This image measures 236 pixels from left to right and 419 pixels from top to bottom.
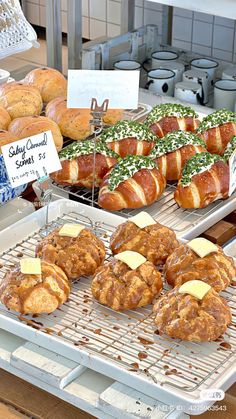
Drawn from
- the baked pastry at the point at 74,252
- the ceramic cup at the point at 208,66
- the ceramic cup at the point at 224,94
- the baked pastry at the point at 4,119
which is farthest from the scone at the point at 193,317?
the ceramic cup at the point at 208,66

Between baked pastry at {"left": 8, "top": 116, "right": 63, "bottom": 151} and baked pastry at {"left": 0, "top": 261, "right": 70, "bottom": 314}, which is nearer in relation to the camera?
baked pastry at {"left": 0, "top": 261, "right": 70, "bottom": 314}

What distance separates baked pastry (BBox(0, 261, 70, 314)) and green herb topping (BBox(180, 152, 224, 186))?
576 mm

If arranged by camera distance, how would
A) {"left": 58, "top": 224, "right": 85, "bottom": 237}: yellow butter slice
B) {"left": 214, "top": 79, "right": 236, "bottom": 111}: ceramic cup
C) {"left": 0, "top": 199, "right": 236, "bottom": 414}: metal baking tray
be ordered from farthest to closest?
{"left": 214, "top": 79, "right": 236, "bottom": 111}: ceramic cup → {"left": 58, "top": 224, "right": 85, "bottom": 237}: yellow butter slice → {"left": 0, "top": 199, "right": 236, "bottom": 414}: metal baking tray

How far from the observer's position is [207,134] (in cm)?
239

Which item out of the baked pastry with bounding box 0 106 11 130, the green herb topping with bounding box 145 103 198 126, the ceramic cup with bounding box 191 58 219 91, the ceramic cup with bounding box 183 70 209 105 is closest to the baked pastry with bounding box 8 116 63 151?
the baked pastry with bounding box 0 106 11 130

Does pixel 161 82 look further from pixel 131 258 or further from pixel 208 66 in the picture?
pixel 131 258

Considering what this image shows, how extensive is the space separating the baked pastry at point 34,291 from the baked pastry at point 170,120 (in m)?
0.87

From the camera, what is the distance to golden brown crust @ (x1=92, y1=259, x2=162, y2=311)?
1.67 meters

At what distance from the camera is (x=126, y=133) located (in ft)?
7.66

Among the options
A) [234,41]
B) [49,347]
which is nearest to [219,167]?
[49,347]

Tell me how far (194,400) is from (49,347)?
0.34 m

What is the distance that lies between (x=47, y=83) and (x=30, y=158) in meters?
0.84

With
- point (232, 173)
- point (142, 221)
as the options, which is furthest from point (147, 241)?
point (232, 173)

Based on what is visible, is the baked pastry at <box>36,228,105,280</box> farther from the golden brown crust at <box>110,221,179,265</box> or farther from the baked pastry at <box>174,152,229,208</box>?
the baked pastry at <box>174,152,229,208</box>
